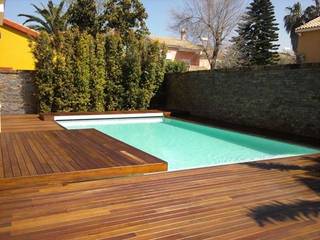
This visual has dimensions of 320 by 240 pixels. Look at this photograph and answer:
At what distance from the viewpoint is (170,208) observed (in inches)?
145

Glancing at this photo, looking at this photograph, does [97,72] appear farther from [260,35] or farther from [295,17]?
[295,17]

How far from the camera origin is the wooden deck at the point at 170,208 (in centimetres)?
313

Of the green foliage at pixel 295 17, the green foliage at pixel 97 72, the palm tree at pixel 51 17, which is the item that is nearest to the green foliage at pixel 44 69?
the green foliage at pixel 97 72

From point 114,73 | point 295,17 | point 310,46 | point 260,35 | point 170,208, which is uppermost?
point 295,17

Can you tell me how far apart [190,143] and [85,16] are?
501 inches

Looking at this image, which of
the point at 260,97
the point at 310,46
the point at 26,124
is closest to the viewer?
the point at 26,124

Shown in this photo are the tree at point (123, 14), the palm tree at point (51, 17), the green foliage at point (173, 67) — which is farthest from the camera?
the palm tree at point (51, 17)

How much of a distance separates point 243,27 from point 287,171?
817 inches

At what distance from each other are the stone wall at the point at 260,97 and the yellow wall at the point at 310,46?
315 inches

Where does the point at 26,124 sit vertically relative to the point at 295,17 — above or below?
below

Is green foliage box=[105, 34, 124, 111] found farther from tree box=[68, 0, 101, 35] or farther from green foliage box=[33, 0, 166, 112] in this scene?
tree box=[68, 0, 101, 35]

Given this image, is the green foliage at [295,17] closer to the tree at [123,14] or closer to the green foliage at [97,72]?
the tree at [123,14]

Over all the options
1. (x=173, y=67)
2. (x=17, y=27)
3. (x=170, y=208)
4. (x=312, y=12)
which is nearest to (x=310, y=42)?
(x=173, y=67)

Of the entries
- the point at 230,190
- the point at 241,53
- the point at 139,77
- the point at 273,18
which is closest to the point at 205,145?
the point at 230,190
